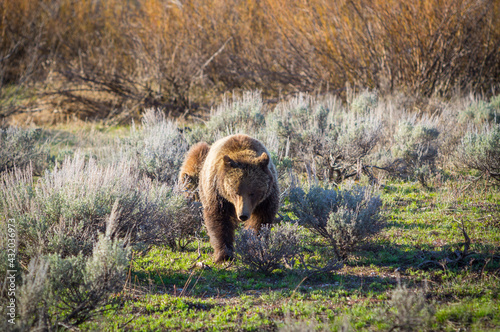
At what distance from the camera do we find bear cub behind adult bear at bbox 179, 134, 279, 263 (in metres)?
4.43

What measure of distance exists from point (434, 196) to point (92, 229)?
5239mm

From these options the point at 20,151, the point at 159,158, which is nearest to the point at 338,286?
the point at 159,158

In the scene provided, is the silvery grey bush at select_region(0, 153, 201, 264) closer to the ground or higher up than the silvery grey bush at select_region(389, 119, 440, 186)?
closer to the ground

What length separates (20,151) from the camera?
7855 mm

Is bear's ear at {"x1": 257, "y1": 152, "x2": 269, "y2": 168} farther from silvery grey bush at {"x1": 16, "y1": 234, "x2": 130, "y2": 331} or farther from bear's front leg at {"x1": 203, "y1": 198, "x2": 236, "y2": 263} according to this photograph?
silvery grey bush at {"x1": 16, "y1": 234, "x2": 130, "y2": 331}

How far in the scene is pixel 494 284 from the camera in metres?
3.89

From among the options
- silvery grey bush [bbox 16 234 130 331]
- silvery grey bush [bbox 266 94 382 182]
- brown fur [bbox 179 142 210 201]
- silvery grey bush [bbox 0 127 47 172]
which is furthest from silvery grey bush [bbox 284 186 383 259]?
silvery grey bush [bbox 0 127 47 172]

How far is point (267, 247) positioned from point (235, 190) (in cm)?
73

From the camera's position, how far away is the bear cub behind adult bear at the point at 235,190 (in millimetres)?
4434

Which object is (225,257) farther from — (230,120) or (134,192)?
(230,120)

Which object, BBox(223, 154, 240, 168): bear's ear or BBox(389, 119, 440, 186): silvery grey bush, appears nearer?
BBox(223, 154, 240, 168): bear's ear

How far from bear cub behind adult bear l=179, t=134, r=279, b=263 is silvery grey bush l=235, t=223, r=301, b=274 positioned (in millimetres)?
253

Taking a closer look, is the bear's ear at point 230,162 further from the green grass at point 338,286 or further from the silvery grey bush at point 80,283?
the silvery grey bush at point 80,283

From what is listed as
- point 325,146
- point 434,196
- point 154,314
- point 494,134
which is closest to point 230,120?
point 325,146
